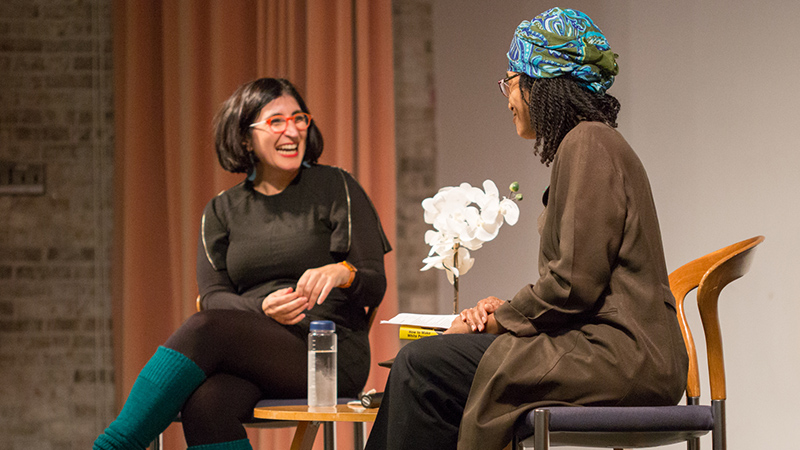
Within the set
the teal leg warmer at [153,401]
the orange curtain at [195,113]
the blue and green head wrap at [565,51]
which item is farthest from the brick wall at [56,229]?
the blue and green head wrap at [565,51]

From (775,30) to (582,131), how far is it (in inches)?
38.1

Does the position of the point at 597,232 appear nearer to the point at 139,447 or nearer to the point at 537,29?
the point at 537,29

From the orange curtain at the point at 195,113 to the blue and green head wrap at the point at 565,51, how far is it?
1852 mm

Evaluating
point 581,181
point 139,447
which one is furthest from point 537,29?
point 139,447

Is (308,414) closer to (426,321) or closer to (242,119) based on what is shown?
(426,321)

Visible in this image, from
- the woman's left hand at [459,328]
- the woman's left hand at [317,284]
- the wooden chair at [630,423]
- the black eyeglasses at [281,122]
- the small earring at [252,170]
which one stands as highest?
the black eyeglasses at [281,122]

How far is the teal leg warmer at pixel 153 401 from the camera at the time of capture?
1.78m

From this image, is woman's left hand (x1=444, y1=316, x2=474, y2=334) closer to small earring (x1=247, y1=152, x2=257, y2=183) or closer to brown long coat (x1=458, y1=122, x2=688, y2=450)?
brown long coat (x1=458, y1=122, x2=688, y2=450)

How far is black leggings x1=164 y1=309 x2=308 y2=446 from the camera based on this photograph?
1.88 m

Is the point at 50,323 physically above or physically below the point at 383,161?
below

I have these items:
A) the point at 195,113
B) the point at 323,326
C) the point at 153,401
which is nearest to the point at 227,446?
the point at 153,401

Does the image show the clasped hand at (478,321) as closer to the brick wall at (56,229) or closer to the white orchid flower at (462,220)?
the white orchid flower at (462,220)

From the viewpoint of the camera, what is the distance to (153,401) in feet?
6.01

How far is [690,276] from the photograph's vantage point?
6.27ft
